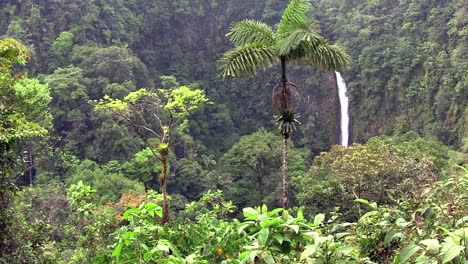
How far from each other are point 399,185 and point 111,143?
1182cm

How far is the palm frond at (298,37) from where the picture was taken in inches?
248

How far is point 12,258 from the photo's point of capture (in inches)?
198

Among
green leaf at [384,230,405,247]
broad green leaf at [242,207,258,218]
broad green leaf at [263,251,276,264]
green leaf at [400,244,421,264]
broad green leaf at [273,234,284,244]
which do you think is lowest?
broad green leaf at [263,251,276,264]

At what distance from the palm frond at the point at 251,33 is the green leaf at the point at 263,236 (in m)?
5.31

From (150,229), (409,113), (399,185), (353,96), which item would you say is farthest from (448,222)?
(353,96)

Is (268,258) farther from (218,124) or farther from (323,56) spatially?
(218,124)

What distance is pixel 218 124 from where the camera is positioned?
26203 mm

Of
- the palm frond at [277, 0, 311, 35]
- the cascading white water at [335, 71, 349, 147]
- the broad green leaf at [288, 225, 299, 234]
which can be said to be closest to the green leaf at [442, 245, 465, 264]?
the broad green leaf at [288, 225, 299, 234]

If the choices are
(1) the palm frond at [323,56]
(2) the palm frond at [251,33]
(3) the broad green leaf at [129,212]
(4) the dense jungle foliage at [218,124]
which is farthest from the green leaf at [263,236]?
(2) the palm frond at [251,33]

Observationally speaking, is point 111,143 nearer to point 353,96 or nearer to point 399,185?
point 399,185

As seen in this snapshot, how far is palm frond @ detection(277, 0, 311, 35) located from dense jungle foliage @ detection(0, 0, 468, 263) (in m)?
0.02

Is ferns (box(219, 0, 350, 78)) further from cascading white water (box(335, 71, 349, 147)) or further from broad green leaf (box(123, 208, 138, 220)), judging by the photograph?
cascading white water (box(335, 71, 349, 147))

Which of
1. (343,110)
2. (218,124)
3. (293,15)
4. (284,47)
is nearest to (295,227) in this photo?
(284,47)

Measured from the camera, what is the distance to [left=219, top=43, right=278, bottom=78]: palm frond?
639cm
